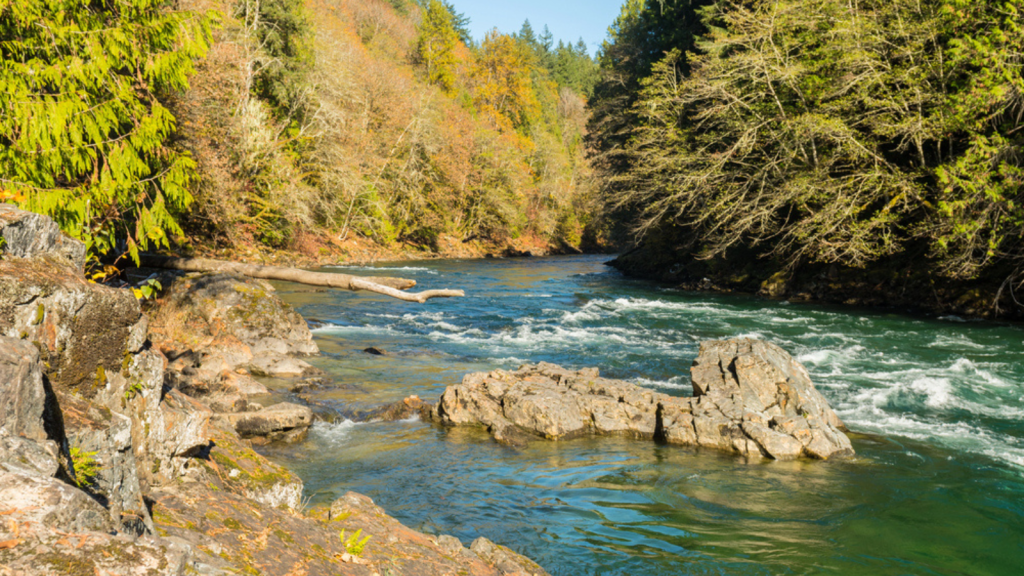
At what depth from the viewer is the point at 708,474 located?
7211 mm

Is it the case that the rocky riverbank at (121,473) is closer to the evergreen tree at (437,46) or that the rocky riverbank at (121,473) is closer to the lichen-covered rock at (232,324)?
the lichen-covered rock at (232,324)

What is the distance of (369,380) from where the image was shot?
35.4 feet

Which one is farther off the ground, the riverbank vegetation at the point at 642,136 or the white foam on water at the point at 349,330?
the riverbank vegetation at the point at 642,136

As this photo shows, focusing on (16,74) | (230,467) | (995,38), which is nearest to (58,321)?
(230,467)

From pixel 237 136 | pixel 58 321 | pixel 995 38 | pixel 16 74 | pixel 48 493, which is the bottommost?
pixel 48 493

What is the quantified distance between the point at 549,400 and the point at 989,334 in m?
12.9

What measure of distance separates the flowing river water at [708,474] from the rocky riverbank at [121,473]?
5.65 feet

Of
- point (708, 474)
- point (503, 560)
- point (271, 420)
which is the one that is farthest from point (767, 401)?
point (271, 420)

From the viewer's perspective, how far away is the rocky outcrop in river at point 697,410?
7988mm

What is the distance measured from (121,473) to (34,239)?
140cm

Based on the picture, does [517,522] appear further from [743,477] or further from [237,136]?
[237,136]

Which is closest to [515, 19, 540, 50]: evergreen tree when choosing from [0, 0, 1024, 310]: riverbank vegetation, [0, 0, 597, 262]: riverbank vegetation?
[0, 0, 597, 262]: riverbank vegetation

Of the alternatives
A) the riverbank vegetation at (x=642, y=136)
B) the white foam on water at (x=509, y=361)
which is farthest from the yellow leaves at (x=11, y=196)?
the white foam on water at (x=509, y=361)

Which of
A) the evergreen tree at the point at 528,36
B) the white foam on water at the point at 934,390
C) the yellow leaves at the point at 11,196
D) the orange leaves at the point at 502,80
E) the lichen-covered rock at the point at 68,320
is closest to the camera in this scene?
the lichen-covered rock at the point at 68,320
